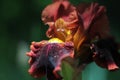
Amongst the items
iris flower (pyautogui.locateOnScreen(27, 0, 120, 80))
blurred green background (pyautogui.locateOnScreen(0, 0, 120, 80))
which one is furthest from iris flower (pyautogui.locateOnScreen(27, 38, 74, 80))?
blurred green background (pyautogui.locateOnScreen(0, 0, 120, 80))

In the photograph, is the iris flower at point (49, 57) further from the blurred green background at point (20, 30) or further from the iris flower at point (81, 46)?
the blurred green background at point (20, 30)

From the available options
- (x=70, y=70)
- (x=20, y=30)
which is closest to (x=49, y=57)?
(x=70, y=70)

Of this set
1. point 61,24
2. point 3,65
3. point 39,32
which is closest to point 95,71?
point 39,32

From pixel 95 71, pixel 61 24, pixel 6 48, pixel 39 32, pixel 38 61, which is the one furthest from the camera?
pixel 6 48

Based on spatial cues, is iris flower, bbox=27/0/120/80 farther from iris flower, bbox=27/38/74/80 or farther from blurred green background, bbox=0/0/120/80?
blurred green background, bbox=0/0/120/80

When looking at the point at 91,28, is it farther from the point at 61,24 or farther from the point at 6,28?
the point at 6,28
